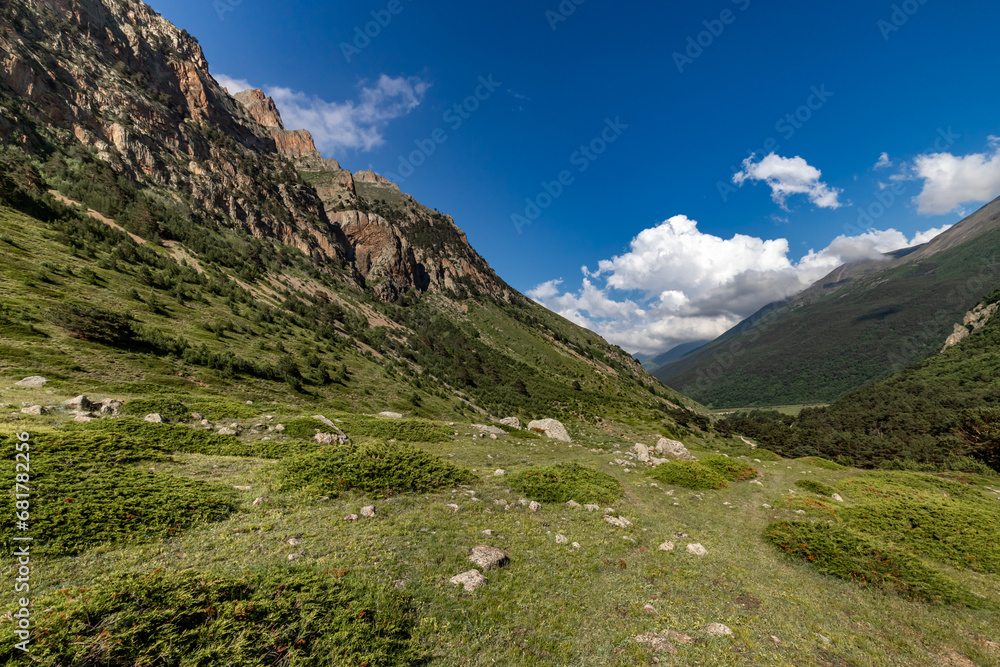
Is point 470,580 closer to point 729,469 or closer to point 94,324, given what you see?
point 729,469

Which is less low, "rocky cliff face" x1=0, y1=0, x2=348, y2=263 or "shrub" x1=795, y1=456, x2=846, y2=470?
"rocky cliff face" x1=0, y1=0, x2=348, y2=263

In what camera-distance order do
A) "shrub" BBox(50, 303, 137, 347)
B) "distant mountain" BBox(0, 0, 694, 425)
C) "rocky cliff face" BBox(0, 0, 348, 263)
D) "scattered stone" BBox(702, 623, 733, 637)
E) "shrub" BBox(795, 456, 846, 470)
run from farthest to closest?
1. "rocky cliff face" BBox(0, 0, 348, 263)
2. "shrub" BBox(795, 456, 846, 470)
3. "distant mountain" BBox(0, 0, 694, 425)
4. "shrub" BBox(50, 303, 137, 347)
5. "scattered stone" BBox(702, 623, 733, 637)

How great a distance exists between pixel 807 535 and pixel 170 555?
1625 centimetres

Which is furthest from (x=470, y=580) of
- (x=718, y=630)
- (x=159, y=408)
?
(x=159, y=408)

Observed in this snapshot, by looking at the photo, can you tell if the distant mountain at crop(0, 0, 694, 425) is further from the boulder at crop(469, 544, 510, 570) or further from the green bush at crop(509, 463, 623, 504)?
the boulder at crop(469, 544, 510, 570)

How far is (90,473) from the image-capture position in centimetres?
718

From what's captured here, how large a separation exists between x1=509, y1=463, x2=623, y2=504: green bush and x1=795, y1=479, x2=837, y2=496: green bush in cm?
1352

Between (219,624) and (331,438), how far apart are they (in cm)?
1178

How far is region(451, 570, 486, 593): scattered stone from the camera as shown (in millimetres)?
6461

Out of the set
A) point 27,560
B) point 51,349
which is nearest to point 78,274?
point 51,349

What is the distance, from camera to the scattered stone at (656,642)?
5551 mm

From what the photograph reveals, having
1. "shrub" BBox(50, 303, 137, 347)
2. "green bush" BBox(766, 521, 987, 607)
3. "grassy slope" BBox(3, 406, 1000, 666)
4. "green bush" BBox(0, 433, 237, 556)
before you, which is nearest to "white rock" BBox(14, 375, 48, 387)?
"grassy slope" BBox(3, 406, 1000, 666)

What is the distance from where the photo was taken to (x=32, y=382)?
13.8 m

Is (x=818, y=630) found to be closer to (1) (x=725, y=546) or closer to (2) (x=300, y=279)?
(1) (x=725, y=546)
